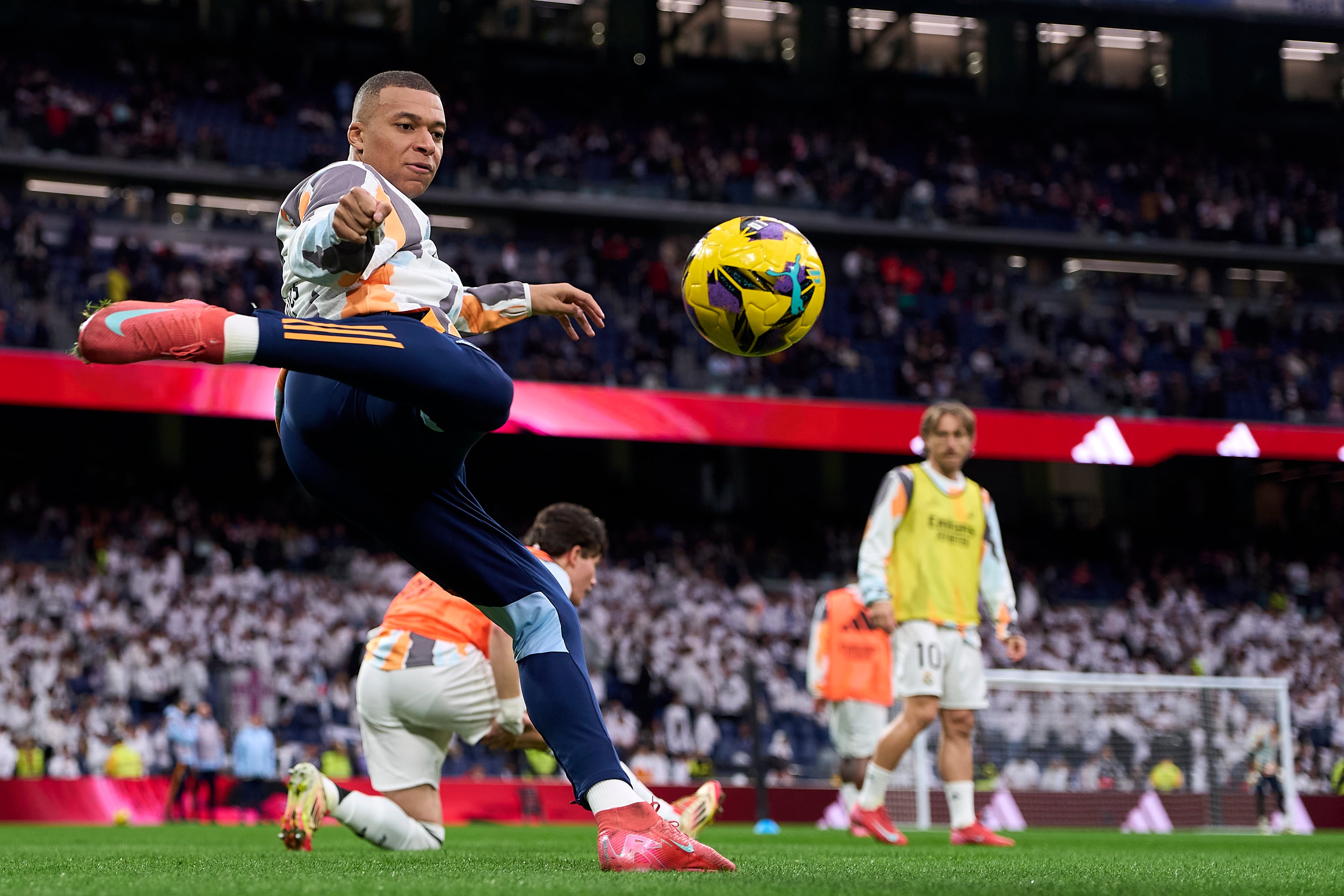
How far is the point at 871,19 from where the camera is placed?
29.5 m

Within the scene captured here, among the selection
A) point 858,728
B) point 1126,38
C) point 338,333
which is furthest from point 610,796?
point 1126,38

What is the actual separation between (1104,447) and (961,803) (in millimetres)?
16666

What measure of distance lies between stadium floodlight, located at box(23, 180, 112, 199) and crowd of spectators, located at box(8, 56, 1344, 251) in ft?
3.86

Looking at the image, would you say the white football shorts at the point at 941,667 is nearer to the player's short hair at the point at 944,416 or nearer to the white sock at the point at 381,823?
the player's short hair at the point at 944,416

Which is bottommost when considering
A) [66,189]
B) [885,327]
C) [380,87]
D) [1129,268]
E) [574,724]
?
[574,724]

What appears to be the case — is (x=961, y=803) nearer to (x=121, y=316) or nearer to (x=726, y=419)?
(x=121, y=316)

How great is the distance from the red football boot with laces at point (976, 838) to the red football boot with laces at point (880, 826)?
0.26 meters

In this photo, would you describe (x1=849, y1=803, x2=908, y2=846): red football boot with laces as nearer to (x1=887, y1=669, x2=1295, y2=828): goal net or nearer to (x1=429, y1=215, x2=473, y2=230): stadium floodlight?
(x1=887, y1=669, x2=1295, y2=828): goal net

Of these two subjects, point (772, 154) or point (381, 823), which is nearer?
point (381, 823)

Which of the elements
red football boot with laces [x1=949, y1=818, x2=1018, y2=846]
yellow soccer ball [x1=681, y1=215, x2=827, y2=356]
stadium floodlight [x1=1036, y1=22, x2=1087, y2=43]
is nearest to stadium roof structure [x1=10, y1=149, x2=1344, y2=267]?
stadium floodlight [x1=1036, y1=22, x2=1087, y2=43]

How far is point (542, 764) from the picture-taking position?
14.4 m

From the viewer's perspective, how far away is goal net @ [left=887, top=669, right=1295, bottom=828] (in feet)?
39.7

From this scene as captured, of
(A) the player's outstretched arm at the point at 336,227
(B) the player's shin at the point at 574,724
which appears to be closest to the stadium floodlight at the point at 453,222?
(A) the player's outstretched arm at the point at 336,227

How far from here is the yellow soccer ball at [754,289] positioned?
455 cm
